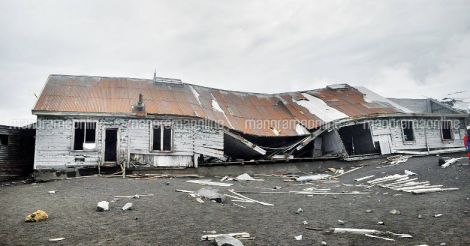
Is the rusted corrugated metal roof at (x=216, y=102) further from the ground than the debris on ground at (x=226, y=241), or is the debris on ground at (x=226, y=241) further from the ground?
the rusted corrugated metal roof at (x=216, y=102)

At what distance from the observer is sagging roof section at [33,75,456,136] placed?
1677 centimetres

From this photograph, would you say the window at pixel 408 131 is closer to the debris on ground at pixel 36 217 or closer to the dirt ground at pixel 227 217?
the dirt ground at pixel 227 217

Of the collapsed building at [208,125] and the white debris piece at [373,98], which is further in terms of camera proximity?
the white debris piece at [373,98]

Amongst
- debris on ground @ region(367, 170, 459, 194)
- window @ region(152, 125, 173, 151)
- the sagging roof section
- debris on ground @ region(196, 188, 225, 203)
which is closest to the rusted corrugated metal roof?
the sagging roof section

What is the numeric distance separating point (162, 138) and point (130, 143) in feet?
5.43

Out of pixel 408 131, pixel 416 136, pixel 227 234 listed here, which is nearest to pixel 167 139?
pixel 227 234

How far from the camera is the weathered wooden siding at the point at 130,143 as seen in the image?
15328 millimetres

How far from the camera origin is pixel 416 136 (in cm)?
2134

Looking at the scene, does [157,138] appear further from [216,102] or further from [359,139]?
[359,139]

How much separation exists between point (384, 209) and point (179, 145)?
11.3 m

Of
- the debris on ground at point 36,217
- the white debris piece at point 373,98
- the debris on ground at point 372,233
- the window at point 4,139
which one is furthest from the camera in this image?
the white debris piece at point 373,98

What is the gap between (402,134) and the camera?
21.0 m

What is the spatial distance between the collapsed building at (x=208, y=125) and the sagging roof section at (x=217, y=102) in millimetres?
59

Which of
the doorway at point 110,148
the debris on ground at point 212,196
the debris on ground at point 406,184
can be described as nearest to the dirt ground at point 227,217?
the debris on ground at point 212,196
